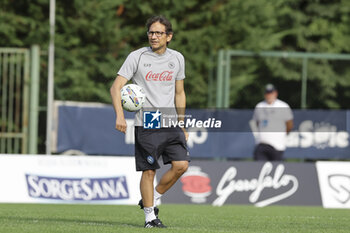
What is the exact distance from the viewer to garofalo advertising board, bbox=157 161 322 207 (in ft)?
51.1

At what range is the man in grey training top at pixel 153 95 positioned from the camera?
855 cm

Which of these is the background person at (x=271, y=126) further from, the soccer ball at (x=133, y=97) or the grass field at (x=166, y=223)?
the soccer ball at (x=133, y=97)

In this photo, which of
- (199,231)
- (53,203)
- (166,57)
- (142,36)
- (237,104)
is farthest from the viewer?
(142,36)

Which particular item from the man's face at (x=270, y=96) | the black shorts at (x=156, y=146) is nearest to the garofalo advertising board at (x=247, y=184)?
the man's face at (x=270, y=96)

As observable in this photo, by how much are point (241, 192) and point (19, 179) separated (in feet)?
13.0

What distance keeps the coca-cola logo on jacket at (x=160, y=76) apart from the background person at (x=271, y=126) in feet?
26.3

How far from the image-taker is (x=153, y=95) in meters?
8.56

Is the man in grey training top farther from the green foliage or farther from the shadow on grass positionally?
the green foliage

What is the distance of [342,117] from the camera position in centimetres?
1764

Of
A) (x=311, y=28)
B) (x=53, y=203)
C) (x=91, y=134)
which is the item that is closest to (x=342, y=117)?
(x=91, y=134)

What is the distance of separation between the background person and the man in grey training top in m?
7.91

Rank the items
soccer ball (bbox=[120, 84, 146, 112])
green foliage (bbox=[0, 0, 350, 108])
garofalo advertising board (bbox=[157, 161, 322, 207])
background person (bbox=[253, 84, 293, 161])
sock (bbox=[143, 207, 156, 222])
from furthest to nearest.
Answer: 1. green foliage (bbox=[0, 0, 350, 108])
2. background person (bbox=[253, 84, 293, 161])
3. garofalo advertising board (bbox=[157, 161, 322, 207])
4. sock (bbox=[143, 207, 156, 222])
5. soccer ball (bbox=[120, 84, 146, 112])

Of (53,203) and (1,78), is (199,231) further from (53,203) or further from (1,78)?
(1,78)

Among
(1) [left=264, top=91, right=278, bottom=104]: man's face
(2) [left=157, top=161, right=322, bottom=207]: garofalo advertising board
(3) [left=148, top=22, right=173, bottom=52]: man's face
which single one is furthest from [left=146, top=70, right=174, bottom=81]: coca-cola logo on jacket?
(1) [left=264, top=91, right=278, bottom=104]: man's face
